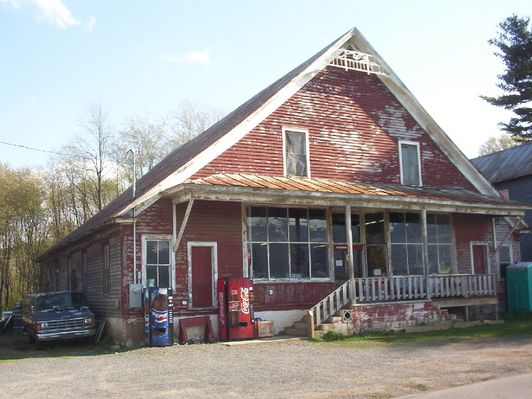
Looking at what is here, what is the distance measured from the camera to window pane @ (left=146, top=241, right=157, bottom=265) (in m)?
17.8

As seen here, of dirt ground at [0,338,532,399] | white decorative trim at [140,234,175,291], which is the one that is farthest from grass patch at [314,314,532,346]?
white decorative trim at [140,234,175,291]

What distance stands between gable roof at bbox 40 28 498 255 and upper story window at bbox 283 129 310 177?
111 centimetres

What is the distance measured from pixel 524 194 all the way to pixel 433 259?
1582 cm

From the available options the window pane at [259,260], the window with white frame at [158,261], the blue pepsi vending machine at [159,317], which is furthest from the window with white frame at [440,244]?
the blue pepsi vending machine at [159,317]

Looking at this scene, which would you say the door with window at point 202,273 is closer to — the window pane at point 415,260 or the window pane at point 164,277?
the window pane at point 164,277

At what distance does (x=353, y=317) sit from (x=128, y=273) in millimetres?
6631

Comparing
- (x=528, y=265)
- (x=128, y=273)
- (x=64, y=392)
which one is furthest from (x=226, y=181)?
(x=528, y=265)

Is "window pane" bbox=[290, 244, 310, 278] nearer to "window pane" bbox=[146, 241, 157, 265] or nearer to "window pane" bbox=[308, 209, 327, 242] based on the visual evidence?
"window pane" bbox=[308, 209, 327, 242]

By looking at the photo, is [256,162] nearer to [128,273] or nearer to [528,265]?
[128,273]

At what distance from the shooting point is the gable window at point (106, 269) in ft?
63.0

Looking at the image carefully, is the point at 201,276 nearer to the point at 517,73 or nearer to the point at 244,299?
the point at 244,299

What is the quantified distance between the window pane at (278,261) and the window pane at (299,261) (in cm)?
26

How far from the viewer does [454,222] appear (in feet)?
77.4

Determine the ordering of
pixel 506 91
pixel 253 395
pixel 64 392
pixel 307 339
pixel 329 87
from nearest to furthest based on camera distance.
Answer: pixel 253 395 → pixel 64 392 → pixel 307 339 → pixel 329 87 → pixel 506 91
